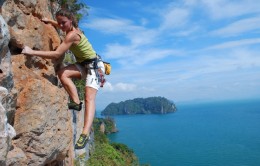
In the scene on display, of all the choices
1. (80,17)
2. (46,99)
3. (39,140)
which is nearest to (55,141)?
(39,140)

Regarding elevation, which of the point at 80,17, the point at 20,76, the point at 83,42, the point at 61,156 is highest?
the point at 80,17

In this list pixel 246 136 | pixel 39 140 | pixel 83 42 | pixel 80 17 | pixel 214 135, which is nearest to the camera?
pixel 39 140

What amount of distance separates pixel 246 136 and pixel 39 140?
82.0m

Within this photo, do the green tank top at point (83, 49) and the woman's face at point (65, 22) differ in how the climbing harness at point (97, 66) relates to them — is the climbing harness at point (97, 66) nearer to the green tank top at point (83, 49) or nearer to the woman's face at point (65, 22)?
the green tank top at point (83, 49)

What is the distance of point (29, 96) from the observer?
203 inches

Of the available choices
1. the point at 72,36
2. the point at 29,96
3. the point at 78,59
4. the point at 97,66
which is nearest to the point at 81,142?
the point at 29,96

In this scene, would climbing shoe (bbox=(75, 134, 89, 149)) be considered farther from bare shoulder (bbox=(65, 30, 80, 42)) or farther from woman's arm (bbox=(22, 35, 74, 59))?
bare shoulder (bbox=(65, 30, 80, 42))

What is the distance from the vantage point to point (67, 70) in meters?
5.81

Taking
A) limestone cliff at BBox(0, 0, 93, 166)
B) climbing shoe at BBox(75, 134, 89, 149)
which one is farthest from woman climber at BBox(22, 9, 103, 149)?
limestone cliff at BBox(0, 0, 93, 166)

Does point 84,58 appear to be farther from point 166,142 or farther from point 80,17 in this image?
point 166,142

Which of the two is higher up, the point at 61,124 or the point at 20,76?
the point at 20,76

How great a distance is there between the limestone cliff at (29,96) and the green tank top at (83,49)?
2.47 feet

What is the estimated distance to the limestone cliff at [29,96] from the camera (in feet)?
15.2

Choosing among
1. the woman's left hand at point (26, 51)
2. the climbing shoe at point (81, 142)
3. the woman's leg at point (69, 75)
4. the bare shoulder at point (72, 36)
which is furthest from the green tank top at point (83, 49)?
the climbing shoe at point (81, 142)
